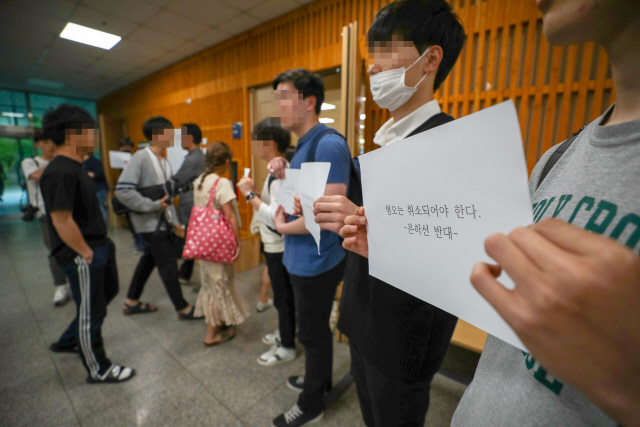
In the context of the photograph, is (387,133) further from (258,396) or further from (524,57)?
(524,57)

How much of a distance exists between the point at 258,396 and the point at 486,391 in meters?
1.75

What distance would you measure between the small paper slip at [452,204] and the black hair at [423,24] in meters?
0.51

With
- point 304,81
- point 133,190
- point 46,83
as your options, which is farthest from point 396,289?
point 46,83

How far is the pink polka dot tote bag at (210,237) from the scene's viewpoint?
2.08 m

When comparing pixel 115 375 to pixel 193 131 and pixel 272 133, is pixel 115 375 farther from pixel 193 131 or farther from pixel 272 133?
pixel 193 131

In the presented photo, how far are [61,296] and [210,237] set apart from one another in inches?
90.6

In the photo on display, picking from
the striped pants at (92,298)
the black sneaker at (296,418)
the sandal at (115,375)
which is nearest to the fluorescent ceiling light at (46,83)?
the striped pants at (92,298)

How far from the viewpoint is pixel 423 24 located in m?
0.84

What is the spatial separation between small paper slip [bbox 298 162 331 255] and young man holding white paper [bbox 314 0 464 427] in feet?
0.47

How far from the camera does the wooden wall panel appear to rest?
7.32 ft

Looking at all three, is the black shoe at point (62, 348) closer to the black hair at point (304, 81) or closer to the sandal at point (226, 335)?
the sandal at point (226, 335)

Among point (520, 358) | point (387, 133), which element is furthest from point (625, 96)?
point (387, 133)

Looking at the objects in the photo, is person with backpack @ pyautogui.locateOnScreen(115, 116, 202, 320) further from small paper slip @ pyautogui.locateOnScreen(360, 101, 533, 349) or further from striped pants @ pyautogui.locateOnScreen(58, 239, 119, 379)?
small paper slip @ pyautogui.locateOnScreen(360, 101, 533, 349)

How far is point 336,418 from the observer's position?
1672mm
